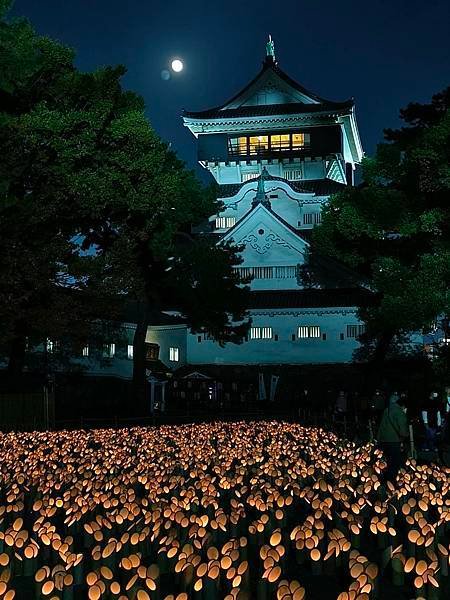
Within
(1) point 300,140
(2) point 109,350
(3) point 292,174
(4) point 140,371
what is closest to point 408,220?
(4) point 140,371

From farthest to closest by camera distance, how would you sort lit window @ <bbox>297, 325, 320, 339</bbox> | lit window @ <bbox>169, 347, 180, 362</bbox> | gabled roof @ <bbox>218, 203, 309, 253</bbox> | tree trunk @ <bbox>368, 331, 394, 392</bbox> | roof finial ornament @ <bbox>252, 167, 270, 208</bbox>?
lit window @ <bbox>169, 347, 180, 362</bbox> → roof finial ornament @ <bbox>252, 167, 270, 208</bbox> → gabled roof @ <bbox>218, 203, 309, 253</bbox> → lit window @ <bbox>297, 325, 320, 339</bbox> → tree trunk @ <bbox>368, 331, 394, 392</bbox>

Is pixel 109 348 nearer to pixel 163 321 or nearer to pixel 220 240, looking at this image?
pixel 163 321

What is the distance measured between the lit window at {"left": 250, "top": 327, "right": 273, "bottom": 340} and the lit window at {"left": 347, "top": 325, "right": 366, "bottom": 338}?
13.7 ft

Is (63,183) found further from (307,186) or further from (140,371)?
(307,186)

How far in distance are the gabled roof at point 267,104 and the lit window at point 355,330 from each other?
70.2ft

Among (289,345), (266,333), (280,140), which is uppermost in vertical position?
(280,140)

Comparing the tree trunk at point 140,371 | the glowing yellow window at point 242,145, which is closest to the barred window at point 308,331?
the tree trunk at point 140,371

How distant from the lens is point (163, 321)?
136ft

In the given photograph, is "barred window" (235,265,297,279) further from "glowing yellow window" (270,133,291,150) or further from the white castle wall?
"glowing yellow window" (270,133,291,150)

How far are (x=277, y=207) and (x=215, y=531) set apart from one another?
144 feet

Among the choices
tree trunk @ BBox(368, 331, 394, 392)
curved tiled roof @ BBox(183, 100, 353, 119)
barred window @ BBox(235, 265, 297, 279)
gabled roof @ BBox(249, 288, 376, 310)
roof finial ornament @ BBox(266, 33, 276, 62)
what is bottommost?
tree trunk @ BBox(368, 331, 394, 392)

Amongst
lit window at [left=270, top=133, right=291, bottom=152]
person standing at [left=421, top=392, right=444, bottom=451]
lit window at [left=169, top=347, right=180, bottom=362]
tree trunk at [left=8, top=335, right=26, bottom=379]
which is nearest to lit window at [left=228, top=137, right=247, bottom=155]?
lit window at [left=270, top=133, right=291, bottom=152]

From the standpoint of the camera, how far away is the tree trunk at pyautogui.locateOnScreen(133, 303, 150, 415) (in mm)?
31219

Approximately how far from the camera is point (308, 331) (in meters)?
40.8
